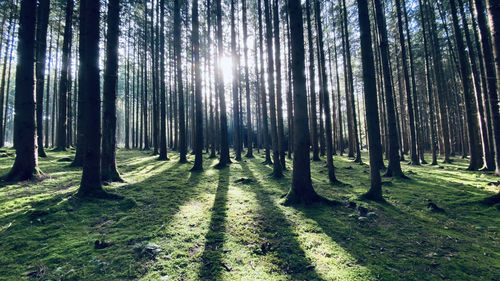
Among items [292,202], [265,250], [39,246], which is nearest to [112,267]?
[39,246]

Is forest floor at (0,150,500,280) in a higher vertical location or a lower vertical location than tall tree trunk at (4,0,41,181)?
lower

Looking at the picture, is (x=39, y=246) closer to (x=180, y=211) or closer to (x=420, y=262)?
(x=180, y=211)

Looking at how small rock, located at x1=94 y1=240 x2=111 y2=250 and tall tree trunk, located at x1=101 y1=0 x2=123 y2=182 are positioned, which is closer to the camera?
small rock, located at x1=94 y1=240 x2=111 y2=250

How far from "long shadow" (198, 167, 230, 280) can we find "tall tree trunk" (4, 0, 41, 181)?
19.4ft

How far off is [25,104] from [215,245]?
7.60 metres

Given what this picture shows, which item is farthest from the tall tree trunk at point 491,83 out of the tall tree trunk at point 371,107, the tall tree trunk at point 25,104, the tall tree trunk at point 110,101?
the tall tree trunk at point 25,104

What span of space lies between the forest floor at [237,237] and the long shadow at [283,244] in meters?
0.02

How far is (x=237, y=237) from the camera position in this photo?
3.85 meters

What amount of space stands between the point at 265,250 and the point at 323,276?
3.06 ft

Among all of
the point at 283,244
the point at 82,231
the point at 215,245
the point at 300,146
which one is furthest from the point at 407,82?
the point at 82,231

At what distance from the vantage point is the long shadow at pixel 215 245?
2840mm

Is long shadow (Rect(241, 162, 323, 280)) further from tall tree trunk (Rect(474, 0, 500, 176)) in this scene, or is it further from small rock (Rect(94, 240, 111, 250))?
tall tree trunk (Rect(474, 0, 500, 176))

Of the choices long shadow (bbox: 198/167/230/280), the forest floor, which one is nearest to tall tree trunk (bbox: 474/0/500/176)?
the forest floor

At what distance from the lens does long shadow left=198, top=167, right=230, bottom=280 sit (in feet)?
9.32
